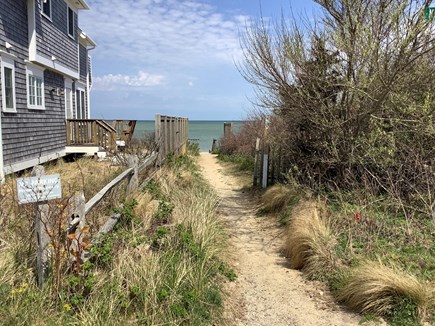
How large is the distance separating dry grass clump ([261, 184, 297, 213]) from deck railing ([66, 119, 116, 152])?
7652 mm

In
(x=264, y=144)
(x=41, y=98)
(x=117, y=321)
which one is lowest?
(x=117, y=321)

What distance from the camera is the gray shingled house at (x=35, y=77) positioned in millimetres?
10156

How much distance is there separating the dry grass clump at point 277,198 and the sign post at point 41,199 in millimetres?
5461

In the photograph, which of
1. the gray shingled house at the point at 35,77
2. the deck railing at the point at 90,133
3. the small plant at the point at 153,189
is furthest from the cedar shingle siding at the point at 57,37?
the small plant at the point at 153,189

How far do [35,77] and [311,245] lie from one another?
1079cm

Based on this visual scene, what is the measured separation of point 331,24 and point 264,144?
13.6 feet

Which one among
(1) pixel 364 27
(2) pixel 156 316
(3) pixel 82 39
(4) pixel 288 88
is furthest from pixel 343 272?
(3) pixel 82 39

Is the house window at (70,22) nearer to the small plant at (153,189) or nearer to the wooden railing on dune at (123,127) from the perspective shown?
the wooden railing on dune at (123,127)

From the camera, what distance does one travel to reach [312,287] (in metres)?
4.72

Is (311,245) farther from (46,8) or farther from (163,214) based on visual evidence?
(46,8)

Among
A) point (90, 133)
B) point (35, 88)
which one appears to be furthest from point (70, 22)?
point (35, 88)

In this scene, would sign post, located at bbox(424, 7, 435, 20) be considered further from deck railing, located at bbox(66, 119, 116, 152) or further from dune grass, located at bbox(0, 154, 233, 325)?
deck railing, located at bbox(66, 119, 116, 152)

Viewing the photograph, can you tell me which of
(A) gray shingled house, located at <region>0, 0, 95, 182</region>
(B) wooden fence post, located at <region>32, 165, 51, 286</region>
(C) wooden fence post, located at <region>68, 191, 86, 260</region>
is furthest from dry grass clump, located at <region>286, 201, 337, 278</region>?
(A) gray shingled house, located at <region>0, 0, 95, 182</region>

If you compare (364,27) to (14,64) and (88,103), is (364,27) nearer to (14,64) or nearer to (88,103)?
(14,64)
